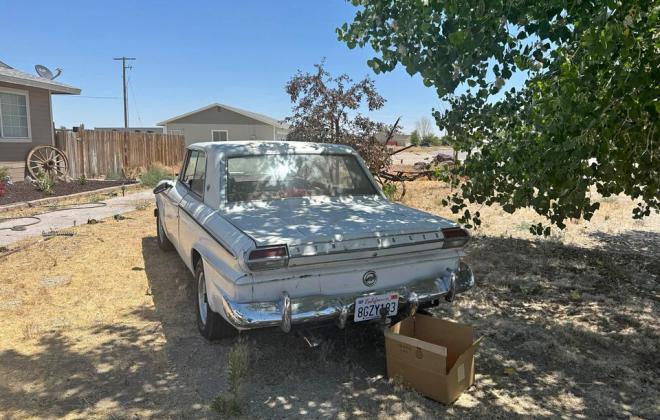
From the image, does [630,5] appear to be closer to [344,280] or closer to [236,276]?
[344,280]

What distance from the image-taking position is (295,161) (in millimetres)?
4570

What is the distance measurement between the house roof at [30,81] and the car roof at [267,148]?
11.0 m

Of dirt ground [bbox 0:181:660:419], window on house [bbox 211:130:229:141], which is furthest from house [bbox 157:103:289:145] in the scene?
dirt ground [bbox 0:181:660:419]

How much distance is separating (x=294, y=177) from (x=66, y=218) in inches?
259

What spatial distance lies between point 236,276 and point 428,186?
13051mm

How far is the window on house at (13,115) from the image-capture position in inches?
524


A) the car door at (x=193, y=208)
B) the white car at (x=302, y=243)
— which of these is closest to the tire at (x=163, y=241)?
the car door at (x=193, y=208)

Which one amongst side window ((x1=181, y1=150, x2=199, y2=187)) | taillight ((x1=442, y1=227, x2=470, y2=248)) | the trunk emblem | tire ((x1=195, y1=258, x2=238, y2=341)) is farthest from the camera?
side window ((x1=181, y1=150, x2=199, y2=187))

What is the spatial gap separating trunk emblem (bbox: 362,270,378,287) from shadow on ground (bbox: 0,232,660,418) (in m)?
0.64

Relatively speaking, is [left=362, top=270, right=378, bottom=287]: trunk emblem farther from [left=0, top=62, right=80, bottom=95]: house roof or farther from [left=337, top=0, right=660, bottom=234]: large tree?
[left=0, top=62, right=80, bottom=95]: house roof

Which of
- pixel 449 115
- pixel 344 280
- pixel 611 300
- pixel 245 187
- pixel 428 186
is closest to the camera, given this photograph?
pixel 344 280

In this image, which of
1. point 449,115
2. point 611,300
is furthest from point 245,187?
point 611,300

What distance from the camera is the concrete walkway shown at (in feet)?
25.1

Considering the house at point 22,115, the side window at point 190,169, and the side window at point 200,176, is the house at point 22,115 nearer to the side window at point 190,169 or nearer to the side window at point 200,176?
Result: the side window at point 190,169
